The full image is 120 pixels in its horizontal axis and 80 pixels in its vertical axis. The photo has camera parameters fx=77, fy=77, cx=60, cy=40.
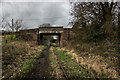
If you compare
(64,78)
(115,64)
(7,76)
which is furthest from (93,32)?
(7,76)

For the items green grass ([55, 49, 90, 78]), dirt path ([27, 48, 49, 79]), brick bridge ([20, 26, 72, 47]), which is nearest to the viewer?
dirt path ([27, 48, 49, 79])

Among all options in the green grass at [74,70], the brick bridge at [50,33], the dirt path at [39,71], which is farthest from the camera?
the brick bridge at [50,33]

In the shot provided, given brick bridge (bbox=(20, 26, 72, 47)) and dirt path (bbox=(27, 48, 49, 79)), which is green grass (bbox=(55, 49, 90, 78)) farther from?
brick bridge (bbox=(20, 26, 72, 47))

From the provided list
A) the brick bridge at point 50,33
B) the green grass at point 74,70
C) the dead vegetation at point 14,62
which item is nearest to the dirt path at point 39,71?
the dead vegetation at point 14,62

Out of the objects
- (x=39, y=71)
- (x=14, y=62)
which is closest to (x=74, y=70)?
(x=39, y=71)

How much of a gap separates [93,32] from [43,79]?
851 centimetres

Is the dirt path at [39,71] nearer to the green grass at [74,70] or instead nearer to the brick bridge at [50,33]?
the green grass at [74,70]

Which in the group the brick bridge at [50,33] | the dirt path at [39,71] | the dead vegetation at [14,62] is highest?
the brick bridge at [50,33]

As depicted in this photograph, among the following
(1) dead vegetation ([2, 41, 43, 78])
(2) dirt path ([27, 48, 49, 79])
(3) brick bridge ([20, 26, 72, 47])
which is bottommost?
(2) dirt path ([27, 48, 49, 79])

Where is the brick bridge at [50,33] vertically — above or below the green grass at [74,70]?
above

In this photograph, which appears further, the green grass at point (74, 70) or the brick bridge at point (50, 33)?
the brick bridge at point (50, 33)

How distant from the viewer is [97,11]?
1135 centimetres

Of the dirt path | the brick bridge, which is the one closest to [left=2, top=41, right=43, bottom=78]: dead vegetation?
the dirt path

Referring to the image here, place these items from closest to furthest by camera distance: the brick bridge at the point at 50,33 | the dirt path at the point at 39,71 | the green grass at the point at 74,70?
the dirt path at the point at 39,71 < the green grass at the point at 74,70 < the brick bridge at the point at 50,33
